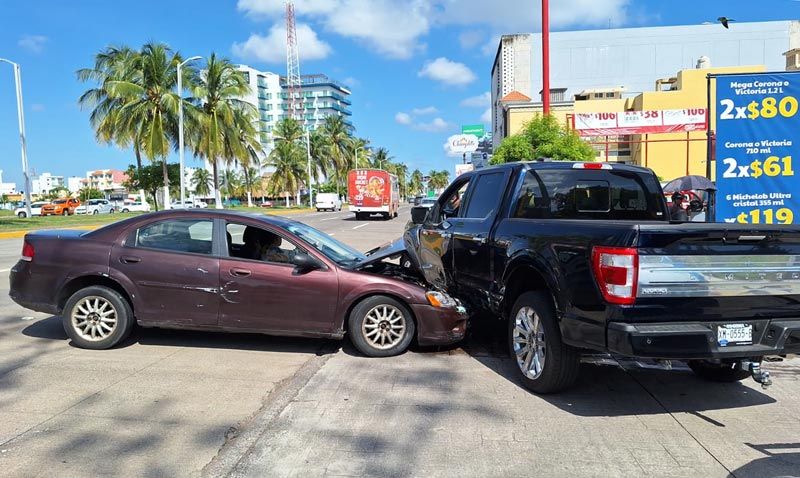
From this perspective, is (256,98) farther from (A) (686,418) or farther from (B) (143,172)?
(A) (686,418)

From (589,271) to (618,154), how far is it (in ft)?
118

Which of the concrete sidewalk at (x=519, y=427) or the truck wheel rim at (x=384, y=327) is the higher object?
the truck wheel rim at (x=384, y=327)

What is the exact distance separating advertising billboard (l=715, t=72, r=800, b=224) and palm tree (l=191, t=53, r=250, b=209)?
124ft

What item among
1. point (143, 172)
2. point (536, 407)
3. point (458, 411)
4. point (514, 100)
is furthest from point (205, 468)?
point (143, 172)

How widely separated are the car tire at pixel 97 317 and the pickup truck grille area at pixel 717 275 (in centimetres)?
490

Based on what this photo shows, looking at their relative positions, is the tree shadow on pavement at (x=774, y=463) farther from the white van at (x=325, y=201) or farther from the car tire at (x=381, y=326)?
the white van at (x=325, y=201)

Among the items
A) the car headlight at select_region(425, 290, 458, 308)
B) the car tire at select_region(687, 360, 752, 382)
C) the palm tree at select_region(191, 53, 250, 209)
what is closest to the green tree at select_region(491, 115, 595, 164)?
the car headlight at select_region(425, 290, 458, 308)

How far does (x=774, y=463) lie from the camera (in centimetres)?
360

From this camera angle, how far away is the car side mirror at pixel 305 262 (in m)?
5.71

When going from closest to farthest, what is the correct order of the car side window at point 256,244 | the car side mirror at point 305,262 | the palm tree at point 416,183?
the car side mirror at point 305,262 → the car side window at point 256,244 → the palm tree at point 416,183

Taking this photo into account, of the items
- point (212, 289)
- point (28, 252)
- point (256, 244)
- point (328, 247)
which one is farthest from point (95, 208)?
point (212, 289)

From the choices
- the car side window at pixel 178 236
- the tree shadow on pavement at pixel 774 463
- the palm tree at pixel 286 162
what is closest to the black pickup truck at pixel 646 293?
the tree shadow on pavement at pixel 774 463

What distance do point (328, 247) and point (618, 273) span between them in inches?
139

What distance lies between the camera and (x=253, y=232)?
20.9 feet
